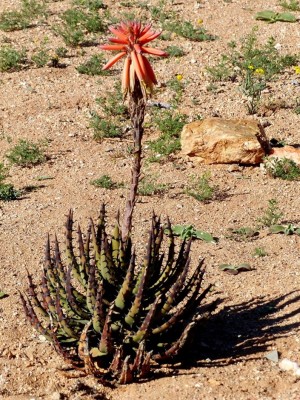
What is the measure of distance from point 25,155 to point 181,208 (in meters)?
2.24

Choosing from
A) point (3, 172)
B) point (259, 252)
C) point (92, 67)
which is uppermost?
point (259, 252)

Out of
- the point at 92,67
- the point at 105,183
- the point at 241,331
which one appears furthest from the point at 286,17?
the point at 241,331

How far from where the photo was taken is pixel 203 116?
35.8 feet

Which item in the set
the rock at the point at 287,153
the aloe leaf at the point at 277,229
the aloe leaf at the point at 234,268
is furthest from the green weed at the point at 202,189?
the aloe leaf at the point at 234,268

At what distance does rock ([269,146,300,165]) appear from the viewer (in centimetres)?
964

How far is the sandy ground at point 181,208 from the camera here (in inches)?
208

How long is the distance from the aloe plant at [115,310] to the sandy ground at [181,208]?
8.7 inches

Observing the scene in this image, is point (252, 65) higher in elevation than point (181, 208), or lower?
higher

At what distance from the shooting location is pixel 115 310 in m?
5.07

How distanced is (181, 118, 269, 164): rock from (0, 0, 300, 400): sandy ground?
0.55ft

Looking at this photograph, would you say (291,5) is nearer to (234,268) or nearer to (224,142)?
(224,142)

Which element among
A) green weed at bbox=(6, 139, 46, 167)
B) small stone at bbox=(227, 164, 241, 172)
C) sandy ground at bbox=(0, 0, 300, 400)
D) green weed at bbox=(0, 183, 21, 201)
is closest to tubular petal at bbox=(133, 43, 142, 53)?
sandy ground at bbox=(0, 0, 300, 400)

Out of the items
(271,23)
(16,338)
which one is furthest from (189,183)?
(271,23)

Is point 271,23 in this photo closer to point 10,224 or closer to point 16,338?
point 10,224
